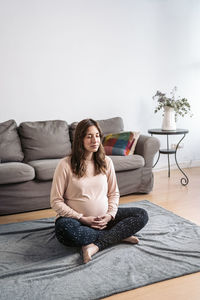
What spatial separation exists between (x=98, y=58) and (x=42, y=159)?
1495 mm

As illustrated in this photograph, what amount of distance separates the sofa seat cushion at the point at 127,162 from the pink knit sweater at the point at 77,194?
1.09 m

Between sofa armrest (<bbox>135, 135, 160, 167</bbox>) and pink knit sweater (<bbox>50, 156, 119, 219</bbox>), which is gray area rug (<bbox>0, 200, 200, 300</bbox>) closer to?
pink knit sweater (<bbox>50, 156, 119, 219</bbox>)

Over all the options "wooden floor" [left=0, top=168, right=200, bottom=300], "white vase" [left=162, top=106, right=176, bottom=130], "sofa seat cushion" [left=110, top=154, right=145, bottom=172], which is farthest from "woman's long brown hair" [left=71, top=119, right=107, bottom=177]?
"white vase" [left=162, top=106, right=176, bottom=130]

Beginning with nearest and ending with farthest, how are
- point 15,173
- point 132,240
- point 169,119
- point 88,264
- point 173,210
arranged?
point 88,264, point 132,240, point 15,173, point 173,210, point 169,119

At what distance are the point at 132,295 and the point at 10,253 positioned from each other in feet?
3.16

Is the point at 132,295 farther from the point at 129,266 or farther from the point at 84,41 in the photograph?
the point at 84,41

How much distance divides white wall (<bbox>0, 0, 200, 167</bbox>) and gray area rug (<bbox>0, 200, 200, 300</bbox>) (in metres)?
1.83

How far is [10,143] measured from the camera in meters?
3.68

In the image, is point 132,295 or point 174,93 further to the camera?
point 174,93

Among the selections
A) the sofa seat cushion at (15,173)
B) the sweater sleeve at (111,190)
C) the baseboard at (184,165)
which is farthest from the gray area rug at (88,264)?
the baseboard at (184,165)

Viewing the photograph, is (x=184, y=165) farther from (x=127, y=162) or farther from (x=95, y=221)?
(x=95, y=221)

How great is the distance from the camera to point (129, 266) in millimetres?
2242

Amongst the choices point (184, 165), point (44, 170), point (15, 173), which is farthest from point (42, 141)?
point (184, 165)

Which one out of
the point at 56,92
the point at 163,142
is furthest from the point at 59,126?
the point at 163,142
